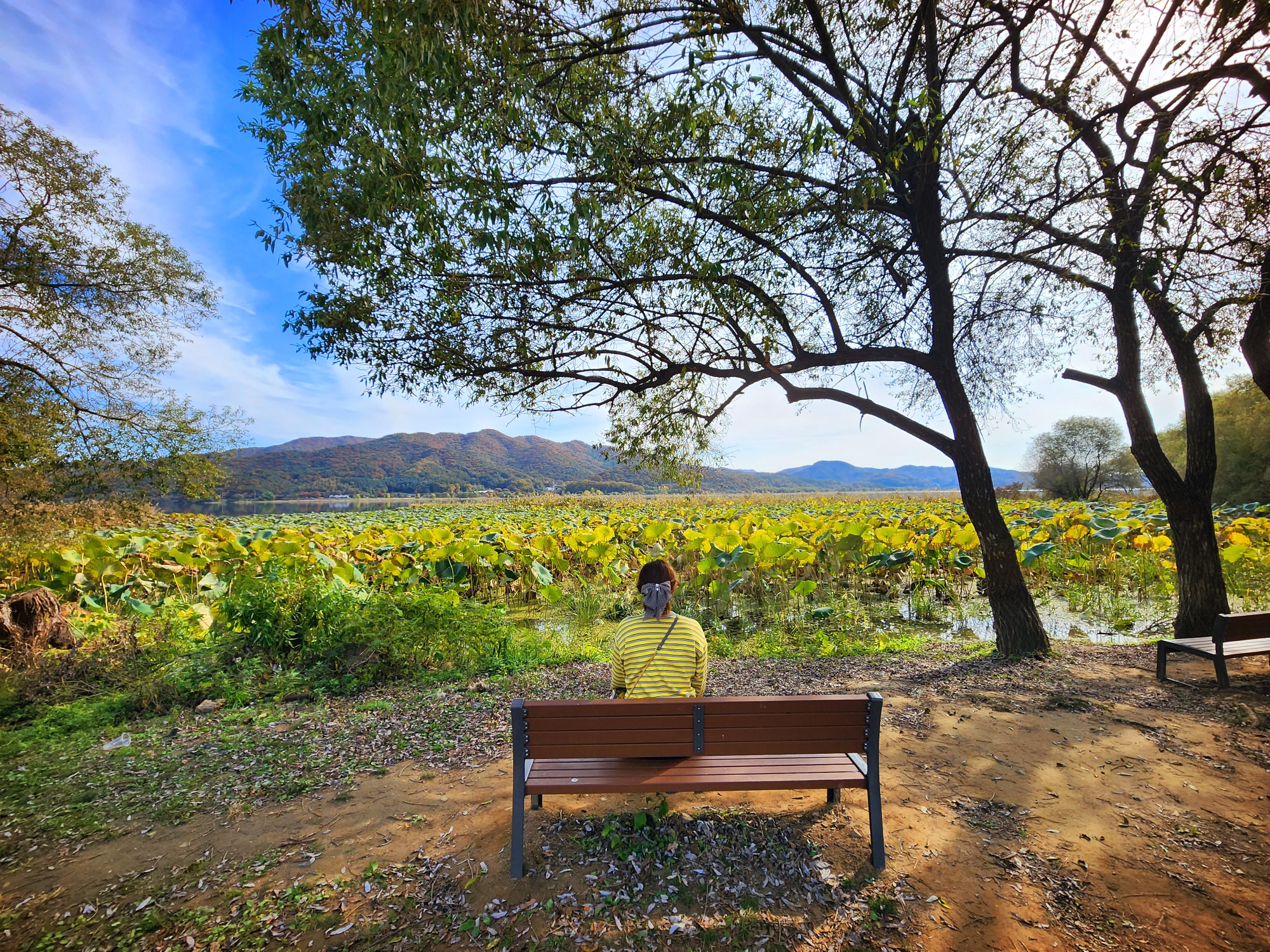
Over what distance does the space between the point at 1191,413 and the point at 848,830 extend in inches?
237

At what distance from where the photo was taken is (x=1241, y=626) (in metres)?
4.50

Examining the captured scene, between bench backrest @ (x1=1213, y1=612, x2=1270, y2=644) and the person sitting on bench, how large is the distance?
439cm

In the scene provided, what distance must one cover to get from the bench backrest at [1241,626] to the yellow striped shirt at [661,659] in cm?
438

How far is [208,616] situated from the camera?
275 inches

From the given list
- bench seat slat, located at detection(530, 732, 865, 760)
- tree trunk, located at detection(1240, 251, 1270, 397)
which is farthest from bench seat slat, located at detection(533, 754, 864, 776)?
tree trunk, located at detection(1240, 251, 1270, 397)

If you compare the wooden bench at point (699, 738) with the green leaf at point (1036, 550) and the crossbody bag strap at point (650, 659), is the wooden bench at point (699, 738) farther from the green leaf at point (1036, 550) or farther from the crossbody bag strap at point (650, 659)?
the green leaf at point (1036, 550)

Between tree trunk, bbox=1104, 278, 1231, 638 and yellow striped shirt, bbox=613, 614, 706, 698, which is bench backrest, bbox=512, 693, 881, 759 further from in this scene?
tree trunk, bbox=1104, 278, 1231, 638

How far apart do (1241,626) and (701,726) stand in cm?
496

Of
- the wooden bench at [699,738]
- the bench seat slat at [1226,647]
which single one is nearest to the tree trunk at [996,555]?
the bench seat slat at [1226,647]

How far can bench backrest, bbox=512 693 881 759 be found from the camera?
8.20ft

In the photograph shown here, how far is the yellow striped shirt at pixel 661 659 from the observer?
296 centimetres

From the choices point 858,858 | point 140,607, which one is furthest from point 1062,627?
point 140,607

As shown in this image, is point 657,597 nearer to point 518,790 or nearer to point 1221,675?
point 518,790

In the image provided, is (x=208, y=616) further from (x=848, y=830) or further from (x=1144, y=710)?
(x=1144, y=710)
